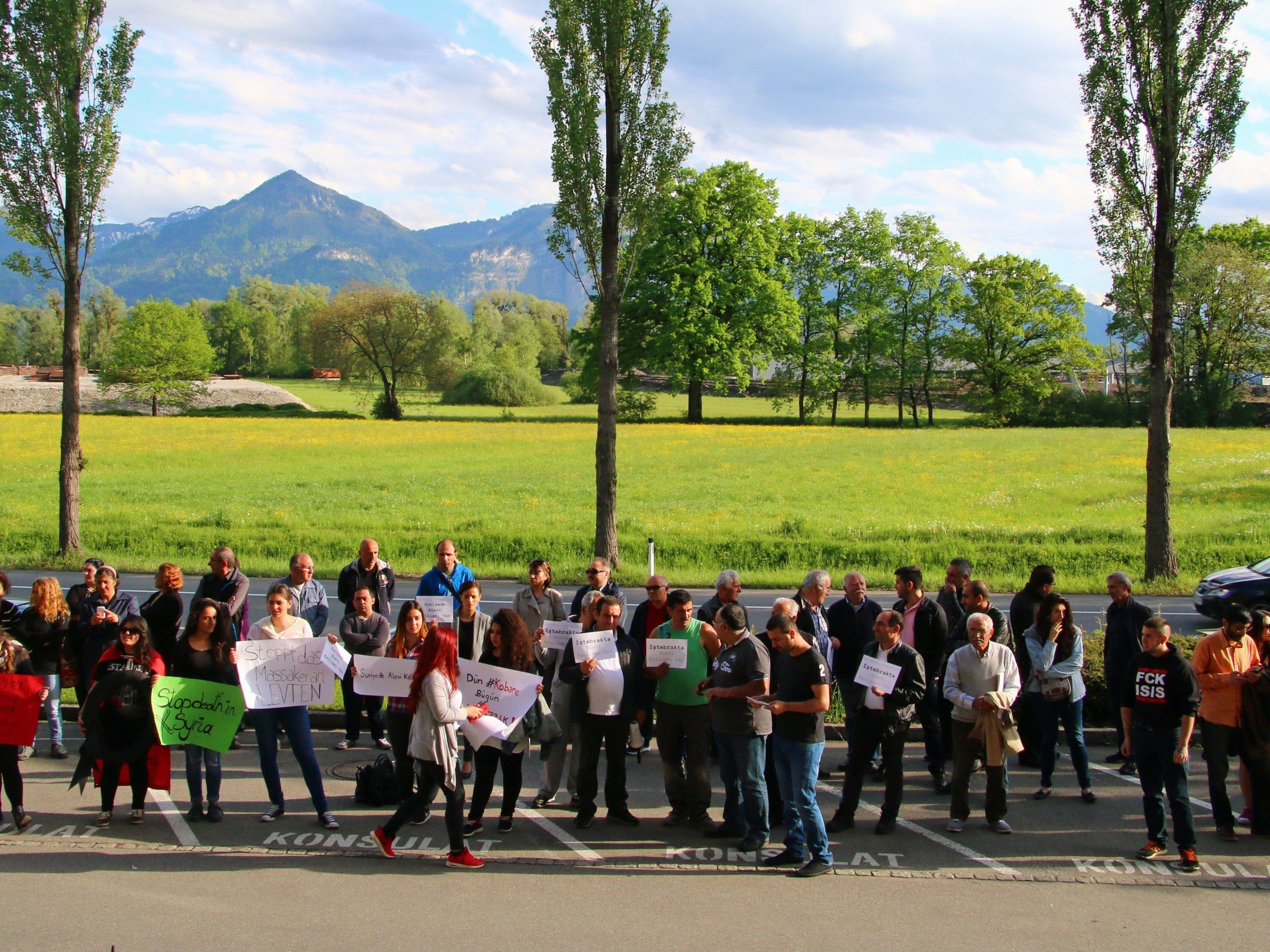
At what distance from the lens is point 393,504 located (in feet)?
99.1

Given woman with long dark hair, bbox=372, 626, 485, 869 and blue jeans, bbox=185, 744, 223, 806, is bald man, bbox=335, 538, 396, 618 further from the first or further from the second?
woman with long dark hair, bbox=372, 626, 485, 869

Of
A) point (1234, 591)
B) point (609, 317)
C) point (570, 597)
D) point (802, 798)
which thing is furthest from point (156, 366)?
point (802, 798)

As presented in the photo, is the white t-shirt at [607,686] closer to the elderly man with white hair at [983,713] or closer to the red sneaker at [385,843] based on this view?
the red sneaker at [385,843]

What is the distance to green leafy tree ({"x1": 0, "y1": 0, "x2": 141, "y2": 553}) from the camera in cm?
1850

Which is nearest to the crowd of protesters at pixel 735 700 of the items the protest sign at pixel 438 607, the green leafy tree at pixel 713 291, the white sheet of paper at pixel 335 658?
the white sheet of paper at pixel 335 658

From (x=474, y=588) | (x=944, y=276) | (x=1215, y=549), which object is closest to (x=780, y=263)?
(x=944, y=276)

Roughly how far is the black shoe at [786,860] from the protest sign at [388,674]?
3.01 meters

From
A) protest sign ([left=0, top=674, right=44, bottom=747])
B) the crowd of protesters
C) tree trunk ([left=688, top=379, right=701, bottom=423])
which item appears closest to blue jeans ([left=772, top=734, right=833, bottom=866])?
the crowd of protesters

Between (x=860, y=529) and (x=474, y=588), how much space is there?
1733 cm

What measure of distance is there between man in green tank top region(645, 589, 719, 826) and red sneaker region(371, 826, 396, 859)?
220 centimetres

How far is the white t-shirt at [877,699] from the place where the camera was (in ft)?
25.3

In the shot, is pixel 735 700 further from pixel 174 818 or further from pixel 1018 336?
pixel 1018 336

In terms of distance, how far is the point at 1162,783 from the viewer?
7.33 meters

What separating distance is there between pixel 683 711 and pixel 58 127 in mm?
17949
